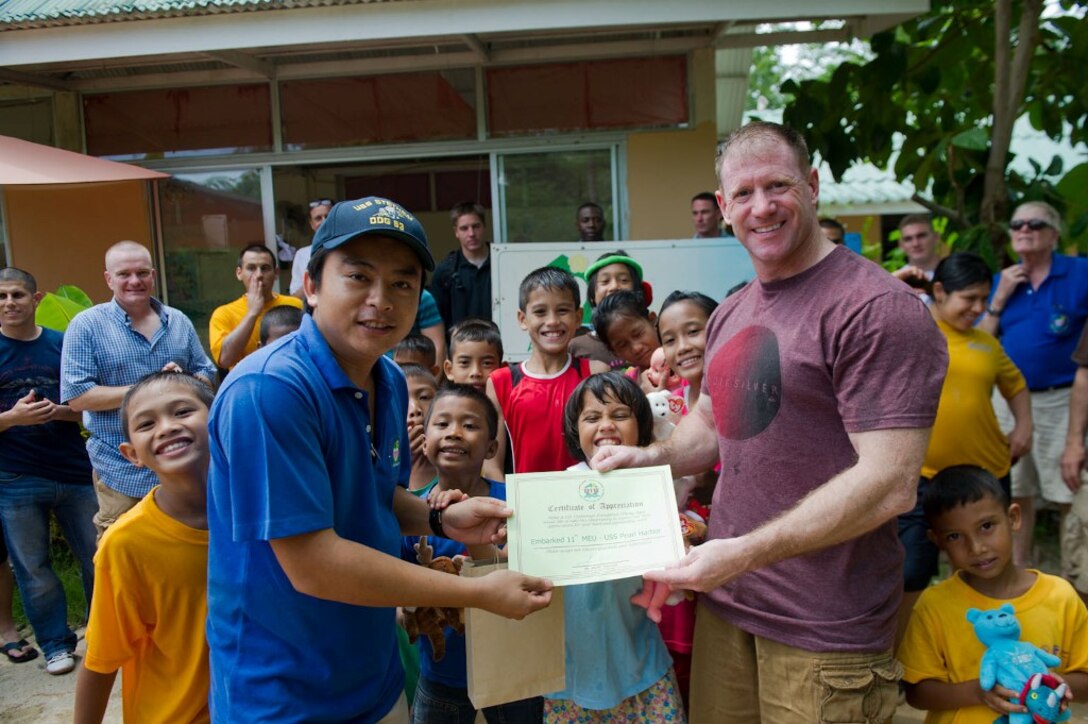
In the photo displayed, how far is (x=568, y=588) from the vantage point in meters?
2.55

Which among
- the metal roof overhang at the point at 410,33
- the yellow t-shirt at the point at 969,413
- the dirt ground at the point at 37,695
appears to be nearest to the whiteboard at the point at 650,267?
the metal roof overhang at the point at 410,33

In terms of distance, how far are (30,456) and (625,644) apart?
3.73m

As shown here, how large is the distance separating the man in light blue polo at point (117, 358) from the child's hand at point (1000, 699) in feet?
12.0

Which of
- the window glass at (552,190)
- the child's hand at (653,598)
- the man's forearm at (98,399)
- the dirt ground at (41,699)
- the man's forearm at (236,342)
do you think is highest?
the window glass at (552,190)

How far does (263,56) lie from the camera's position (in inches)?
295

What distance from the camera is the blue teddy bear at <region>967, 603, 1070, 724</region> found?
2418 mm

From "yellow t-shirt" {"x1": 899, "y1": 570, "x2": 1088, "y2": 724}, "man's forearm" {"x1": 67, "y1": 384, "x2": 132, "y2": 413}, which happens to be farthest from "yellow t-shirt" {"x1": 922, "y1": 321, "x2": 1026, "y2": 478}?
"man's forearm" {"x1": 67, "y1": 384, "x2": 132, "y2": 413}

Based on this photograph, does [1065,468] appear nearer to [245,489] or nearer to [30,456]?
[245,489]

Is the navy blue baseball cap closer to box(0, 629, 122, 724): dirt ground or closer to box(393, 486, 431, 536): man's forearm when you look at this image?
box(393, 486, 431, 536): man's forearm

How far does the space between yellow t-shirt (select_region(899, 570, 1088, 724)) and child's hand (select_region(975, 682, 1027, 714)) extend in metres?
0.05

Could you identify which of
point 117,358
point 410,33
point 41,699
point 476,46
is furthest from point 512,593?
point 476,46

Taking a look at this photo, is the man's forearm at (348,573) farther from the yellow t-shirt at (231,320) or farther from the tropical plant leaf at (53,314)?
the tropical plant leaf at (53,314)

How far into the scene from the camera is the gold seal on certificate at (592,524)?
2.02 m

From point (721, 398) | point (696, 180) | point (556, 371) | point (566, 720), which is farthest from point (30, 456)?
point (696, 180)
